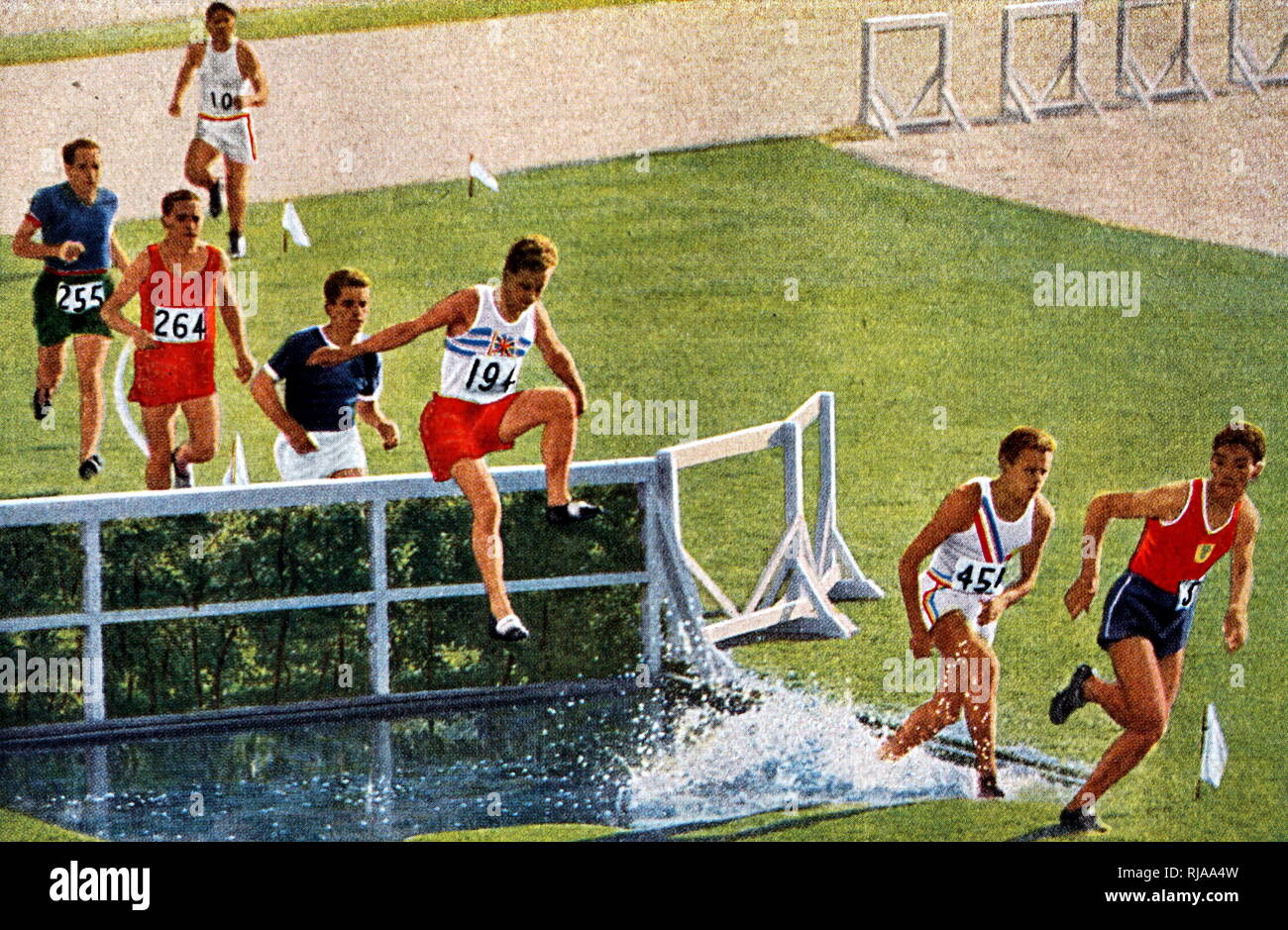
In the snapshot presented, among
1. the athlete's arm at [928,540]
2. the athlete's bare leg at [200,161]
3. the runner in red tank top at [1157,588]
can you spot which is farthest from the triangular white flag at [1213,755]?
the athlete's bare leg at [200,161]

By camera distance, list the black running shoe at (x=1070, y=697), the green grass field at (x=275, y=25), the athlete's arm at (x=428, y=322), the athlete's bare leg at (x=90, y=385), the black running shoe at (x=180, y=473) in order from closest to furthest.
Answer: the athlete's arm at (x=428, y=322)
the black running shoe at (x=1070, y=697)
the black running shoe at (x=180, y=473)
the green grass field at (x=275, y=25)
the athlete's bare leg at (x=90, y=385)

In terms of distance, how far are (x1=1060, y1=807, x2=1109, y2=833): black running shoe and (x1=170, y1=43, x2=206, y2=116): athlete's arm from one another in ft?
20.1

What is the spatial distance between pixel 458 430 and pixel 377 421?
630mm

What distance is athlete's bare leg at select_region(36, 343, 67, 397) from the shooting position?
504 inches

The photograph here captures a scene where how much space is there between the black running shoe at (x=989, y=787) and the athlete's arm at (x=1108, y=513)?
848 millimetres

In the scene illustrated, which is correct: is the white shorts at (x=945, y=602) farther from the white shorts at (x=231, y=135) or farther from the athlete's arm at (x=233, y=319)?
the white shorts at (x=231, y=135)

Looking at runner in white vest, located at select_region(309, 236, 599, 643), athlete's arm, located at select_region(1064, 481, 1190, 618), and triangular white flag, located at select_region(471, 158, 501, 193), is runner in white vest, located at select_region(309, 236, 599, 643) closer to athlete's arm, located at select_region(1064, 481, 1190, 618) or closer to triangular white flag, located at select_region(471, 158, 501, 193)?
athlete's arm, located at select_region(1064, 481, 1190, 618)

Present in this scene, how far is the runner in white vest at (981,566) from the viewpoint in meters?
11.1

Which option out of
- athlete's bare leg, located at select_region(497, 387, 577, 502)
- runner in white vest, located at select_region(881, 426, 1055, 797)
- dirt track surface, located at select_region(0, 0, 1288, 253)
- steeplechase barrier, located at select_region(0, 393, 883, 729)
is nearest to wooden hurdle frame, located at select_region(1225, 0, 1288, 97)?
dirt track surface, located at select_region(0, 0, 1288, 253)

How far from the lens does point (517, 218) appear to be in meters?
13.9

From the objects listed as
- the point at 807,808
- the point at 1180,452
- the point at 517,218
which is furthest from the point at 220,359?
the point at 1180,452

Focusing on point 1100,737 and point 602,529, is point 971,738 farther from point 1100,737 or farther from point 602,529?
point 602,529

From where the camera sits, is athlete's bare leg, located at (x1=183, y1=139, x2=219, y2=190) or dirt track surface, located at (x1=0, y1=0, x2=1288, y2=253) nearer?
dirt track surface, located at (x1=0, y1=0, x2=1288, y2=253)

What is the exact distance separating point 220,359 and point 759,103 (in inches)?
131
